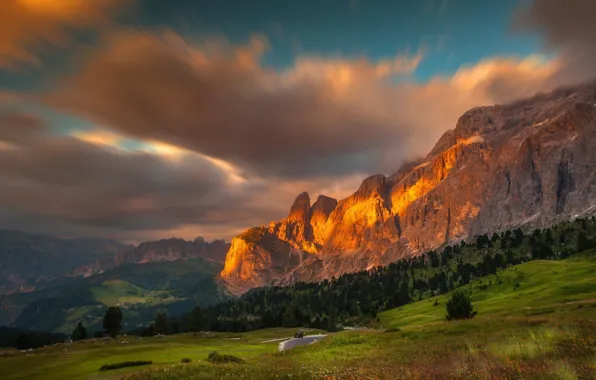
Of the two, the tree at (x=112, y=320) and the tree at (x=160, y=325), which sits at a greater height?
the tree at (x=112, y=320)

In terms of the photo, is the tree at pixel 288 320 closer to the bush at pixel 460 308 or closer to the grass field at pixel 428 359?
the bush at pixel 460 308

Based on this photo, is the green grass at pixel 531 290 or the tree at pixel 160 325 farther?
the tree at pixel 160 325

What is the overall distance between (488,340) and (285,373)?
19.2 metres

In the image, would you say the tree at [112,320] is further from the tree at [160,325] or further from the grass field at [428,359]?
the grass field at [428,359]

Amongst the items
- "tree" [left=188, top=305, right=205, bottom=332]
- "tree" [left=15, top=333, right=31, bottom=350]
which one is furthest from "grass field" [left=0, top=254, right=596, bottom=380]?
"tree" [left=15, top=333, right=31, bottom=350]

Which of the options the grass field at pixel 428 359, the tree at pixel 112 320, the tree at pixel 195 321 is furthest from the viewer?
the tree at pixel 195 321

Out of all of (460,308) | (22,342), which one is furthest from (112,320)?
(460,308)

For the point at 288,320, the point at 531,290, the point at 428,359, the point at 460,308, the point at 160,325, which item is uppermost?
the point at 428,359

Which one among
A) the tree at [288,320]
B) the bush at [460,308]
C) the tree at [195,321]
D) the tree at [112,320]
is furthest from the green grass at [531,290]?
the tree at [112,320]

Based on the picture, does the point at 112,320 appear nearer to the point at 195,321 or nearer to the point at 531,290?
the point at 195,321

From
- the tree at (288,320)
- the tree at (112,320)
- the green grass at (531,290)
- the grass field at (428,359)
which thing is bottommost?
the tree at (288,320)

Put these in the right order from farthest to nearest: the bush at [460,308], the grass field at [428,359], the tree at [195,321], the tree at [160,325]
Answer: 1. the tree at [195,321]
2. the tree at [160,325]
3. the bush at [460,308]
4. the grass field at [428,359]

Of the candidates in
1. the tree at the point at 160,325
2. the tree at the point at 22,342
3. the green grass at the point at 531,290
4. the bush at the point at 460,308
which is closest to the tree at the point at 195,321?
the tree at the point at 160,325

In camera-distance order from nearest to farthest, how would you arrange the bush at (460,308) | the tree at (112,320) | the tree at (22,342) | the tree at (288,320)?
the bush at (460,308) < the tree at (112,320) < the tree at (288,320) < the tree at (22,342)
